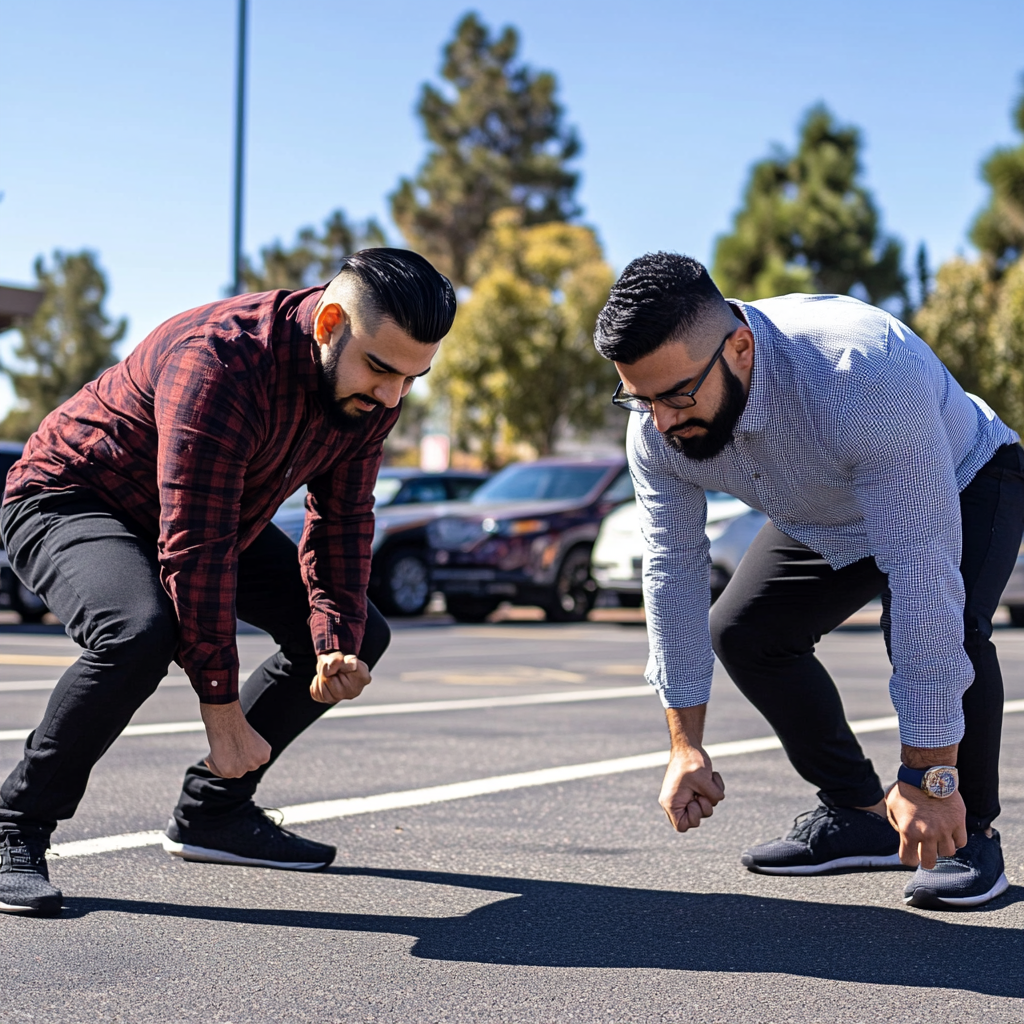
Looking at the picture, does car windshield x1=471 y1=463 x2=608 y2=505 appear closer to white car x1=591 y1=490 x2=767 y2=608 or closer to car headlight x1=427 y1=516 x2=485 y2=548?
car headlight x1=427 y1=516 x2=485 y2=548

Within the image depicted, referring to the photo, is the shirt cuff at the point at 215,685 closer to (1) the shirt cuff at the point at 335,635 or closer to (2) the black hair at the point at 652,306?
(1) the shirt cuff at the point at 335,635

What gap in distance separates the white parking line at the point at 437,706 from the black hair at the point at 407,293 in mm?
3591

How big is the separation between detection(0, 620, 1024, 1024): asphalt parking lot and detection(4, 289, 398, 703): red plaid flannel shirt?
0.62 m

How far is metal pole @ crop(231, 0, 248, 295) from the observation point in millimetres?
20906

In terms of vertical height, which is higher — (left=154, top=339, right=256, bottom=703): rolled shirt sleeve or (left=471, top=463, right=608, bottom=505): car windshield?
(left=154, top=339, right=256, bottom=703): rolled shirt sleeve

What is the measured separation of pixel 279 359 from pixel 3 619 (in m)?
13.7

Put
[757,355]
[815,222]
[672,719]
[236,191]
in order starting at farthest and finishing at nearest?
1. [815,222]
2. [236,191]
3. [672,719]
4. [757,355]

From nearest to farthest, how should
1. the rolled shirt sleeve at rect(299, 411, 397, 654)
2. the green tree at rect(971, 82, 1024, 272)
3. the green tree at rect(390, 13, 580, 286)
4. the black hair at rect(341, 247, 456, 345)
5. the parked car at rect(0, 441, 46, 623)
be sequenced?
the black hair at rect(341, 247, 456, 345), the rolled shirt sleeve at rect(299, 411, 397, 654), the parked car at rect(0, 441, 46, 623), the green tree at rect(971, 82, 1024, 272), the green tree at rect(390, 13, 580, 286)

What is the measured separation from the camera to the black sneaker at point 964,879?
350cm

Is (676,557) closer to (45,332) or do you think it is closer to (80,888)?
(80,888)

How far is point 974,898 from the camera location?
11.5 feet

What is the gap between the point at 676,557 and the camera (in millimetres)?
3473

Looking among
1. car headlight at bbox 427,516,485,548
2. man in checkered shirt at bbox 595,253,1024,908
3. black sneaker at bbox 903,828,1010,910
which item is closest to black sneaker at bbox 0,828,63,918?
man in checkered shirt at bbox 595,253,1024,908

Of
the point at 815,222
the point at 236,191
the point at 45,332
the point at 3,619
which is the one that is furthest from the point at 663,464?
the point at 45,332
